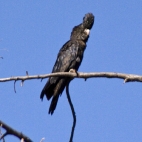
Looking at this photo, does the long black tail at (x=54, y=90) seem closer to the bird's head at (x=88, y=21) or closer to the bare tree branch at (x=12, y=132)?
the bird's head at (x=88, y=21)

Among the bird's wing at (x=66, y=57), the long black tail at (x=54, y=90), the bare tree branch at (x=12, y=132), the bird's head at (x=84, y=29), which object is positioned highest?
the bird's head at (x=84, y=29)

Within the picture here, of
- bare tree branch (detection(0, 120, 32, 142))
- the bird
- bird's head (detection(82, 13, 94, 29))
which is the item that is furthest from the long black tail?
bare tree branch (detection(0, 120, 32, 142))

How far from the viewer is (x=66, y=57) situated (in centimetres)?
861

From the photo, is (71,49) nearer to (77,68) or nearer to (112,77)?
(77,68)

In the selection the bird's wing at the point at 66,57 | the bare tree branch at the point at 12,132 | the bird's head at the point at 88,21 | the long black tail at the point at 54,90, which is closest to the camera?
the bare tree branch at the point at 12,132

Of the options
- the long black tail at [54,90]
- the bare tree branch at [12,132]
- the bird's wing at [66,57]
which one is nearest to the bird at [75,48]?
the bird's wing at [66,57]

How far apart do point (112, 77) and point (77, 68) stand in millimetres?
3158

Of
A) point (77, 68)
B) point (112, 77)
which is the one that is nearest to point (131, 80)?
point (112, 77)

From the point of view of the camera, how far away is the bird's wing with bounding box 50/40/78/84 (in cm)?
840

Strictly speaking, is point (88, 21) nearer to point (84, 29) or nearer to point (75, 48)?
point (84, 29)

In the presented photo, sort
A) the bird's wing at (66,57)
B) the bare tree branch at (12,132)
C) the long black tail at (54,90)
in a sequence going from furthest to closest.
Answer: the bird's wing at (66,57) → the long black tail at (54,90) → the bare tree branch at (12,132)

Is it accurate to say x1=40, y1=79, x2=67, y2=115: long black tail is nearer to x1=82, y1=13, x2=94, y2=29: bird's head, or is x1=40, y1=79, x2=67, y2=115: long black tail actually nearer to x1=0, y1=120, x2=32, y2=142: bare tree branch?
x1=82, y1=13, x2=94, y2=29: bird's head

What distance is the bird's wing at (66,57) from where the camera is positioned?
840cm

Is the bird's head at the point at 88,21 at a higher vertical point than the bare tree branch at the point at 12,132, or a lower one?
higher
